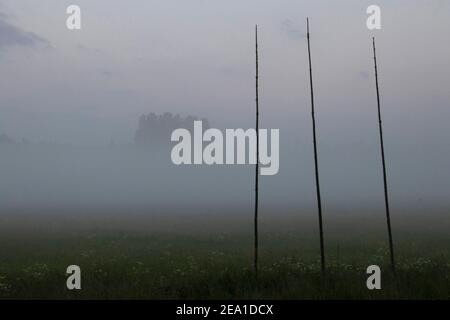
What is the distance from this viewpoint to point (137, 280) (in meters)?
13.5

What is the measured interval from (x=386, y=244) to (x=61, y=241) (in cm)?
2322

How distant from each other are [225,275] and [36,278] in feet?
21.1

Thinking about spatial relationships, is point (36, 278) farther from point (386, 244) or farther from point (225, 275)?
point (386, 244)

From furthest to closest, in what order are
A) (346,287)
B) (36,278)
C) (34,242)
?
(34,242), (36,278), (346,287)

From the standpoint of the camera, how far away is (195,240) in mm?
34094

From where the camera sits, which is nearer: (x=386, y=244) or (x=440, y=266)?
(x=440, y=266)
